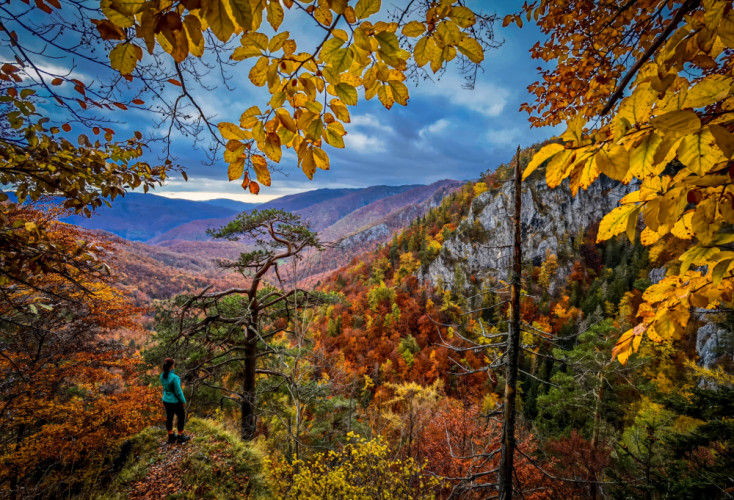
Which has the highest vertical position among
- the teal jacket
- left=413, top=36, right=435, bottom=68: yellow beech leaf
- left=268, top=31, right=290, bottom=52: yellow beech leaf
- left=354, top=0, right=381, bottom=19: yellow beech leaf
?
left=354, top=0, right=381, bottom=19: yellow beech leaf

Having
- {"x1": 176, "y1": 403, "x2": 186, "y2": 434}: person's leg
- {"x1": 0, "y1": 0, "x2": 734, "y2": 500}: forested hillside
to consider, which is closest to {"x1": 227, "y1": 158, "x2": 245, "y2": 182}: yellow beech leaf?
{"x1": 0, "y1": 0, "x2": 734, "y2": 500}: forested hillside

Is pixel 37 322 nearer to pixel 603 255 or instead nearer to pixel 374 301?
pixel 374 301

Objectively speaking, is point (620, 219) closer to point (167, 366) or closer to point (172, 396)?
point (167, 366)

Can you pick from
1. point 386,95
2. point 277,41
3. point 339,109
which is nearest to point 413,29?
point 386,95

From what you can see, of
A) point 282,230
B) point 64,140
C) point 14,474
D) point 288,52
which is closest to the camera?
point 288,52

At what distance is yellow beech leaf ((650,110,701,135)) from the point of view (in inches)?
24.7

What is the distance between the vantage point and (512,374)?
396cm

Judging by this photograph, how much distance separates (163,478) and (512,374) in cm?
615

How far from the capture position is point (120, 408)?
6270 millimetres

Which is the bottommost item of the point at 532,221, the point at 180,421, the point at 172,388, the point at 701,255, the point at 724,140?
the point at 180,421

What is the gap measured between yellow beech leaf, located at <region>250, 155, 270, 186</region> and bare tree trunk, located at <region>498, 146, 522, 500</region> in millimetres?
3764

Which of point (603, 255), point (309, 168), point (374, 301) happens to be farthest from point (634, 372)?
point (603, 255)

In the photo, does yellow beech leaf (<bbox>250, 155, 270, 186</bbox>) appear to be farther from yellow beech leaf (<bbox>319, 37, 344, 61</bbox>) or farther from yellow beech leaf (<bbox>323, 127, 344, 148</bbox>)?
yellow beech leaf (<bbox>319, 37, 344, 61</bbox>)

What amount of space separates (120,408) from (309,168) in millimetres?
8590
